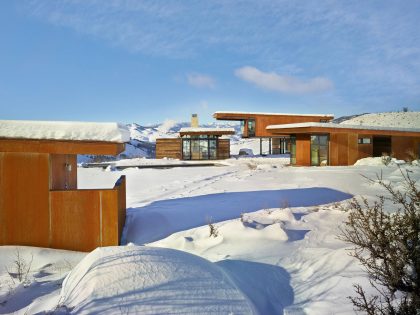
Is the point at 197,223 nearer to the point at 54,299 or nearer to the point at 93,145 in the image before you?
the point at 93,145

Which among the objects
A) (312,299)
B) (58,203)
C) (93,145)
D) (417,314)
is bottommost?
(312,299)

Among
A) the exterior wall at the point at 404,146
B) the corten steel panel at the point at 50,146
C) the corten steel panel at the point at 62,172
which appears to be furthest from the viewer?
the exterior wall at the point at 404,146

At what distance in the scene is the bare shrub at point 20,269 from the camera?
514 centimetres

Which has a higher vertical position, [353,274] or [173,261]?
[173,261]

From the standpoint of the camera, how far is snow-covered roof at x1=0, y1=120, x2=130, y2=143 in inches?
265

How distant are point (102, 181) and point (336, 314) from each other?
656 inches

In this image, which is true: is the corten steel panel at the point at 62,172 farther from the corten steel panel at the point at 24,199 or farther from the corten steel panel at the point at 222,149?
the corten steel panel at the point at 222,149

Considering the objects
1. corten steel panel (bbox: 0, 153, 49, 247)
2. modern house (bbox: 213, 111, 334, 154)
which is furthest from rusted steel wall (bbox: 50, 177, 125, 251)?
modern house (bbox: 213, 111, 334, 154)

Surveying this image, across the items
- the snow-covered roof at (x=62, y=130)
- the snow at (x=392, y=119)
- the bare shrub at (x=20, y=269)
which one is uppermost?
the snow at (x=392, y=119)

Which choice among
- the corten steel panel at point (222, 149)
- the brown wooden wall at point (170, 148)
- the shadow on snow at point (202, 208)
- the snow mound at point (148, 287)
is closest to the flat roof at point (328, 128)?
the shadow on snow at point (202, 208)

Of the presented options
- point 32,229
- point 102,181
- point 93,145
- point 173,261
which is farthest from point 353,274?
point 102,181

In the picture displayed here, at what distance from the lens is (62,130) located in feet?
22.7

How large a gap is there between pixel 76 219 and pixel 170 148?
99.8 feet

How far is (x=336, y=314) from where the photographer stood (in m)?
3.80
